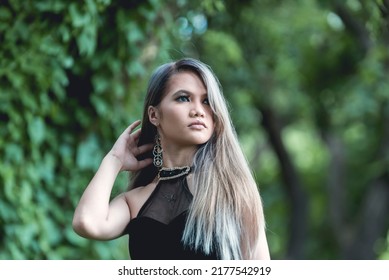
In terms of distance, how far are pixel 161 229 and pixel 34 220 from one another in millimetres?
2870

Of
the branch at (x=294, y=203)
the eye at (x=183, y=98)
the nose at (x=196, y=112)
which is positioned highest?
the eye at (x=183, y=98)

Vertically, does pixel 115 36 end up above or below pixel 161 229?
above

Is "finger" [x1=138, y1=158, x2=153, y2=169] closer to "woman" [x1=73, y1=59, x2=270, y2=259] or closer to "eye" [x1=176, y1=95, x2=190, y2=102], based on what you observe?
"woman" [x1=73, y1=59, x2=270, y2=259]

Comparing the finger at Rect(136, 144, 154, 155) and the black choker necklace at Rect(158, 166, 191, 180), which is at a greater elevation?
the finger at Rect(136, 144, 154, 155)

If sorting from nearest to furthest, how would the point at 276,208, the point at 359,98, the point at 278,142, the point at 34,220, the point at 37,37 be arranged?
1. the point at 37,37
2. the point at 34,220
3. the point at 359,98
4. the point at 278,142
5. the point at 276,208

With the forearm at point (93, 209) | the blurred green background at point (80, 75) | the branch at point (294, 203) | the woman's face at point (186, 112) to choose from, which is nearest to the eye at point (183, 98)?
the woman's face at point (186, 112)

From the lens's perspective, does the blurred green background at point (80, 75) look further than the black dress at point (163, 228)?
Yes

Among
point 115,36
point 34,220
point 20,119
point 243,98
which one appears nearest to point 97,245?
point 34,220

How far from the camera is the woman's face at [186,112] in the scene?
2.46 meters

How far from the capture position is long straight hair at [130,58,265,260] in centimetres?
235

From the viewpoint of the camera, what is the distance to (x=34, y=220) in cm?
507

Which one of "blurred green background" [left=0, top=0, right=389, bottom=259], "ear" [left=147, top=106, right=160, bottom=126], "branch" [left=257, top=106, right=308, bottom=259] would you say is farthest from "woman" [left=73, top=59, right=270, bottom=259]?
"branch" [left=257, top=106, right=308, bottom=259]

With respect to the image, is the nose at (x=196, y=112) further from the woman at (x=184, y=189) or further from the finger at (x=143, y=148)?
the finger at (x=143, y=148)

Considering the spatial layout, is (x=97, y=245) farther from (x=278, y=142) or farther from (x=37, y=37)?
(x=278, y=142)
